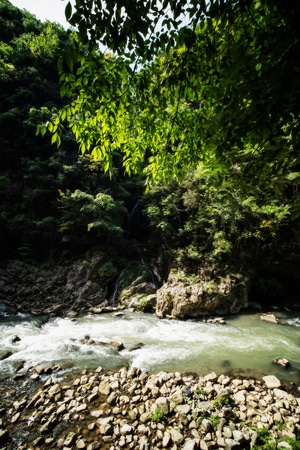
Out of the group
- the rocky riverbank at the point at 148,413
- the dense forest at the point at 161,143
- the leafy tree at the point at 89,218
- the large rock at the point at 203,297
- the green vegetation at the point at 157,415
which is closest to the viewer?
the dense forest at the point at 161,143

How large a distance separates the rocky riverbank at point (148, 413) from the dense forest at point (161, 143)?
11.4 feet

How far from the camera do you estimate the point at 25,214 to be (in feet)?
43.1

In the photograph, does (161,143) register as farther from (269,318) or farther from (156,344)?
(269,318)

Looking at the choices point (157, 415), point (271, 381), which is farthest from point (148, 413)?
point (271, 381)

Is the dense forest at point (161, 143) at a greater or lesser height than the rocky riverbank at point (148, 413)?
greater

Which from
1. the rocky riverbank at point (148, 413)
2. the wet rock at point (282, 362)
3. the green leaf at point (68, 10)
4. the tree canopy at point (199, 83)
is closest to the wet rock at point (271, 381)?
the rocky riverbank at point (148, 413)

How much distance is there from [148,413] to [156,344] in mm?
2917

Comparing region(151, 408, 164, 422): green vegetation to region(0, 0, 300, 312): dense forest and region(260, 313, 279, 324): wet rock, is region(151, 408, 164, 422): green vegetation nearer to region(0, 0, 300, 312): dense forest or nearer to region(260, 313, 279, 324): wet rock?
region(0, 0, 300, 312): dense forest

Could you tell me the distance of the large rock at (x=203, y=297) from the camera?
28.1 feet

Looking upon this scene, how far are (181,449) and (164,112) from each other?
4.25m

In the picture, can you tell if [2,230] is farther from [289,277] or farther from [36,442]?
[289,277]

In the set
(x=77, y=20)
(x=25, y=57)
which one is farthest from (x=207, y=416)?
(x=25, y=57)

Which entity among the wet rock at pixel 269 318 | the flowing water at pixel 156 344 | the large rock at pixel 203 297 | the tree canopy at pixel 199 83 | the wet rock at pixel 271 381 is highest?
the tree canopy at pixel 199 83

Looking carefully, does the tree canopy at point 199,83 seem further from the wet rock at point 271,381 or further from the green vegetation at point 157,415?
the wet rock at point 271,381
